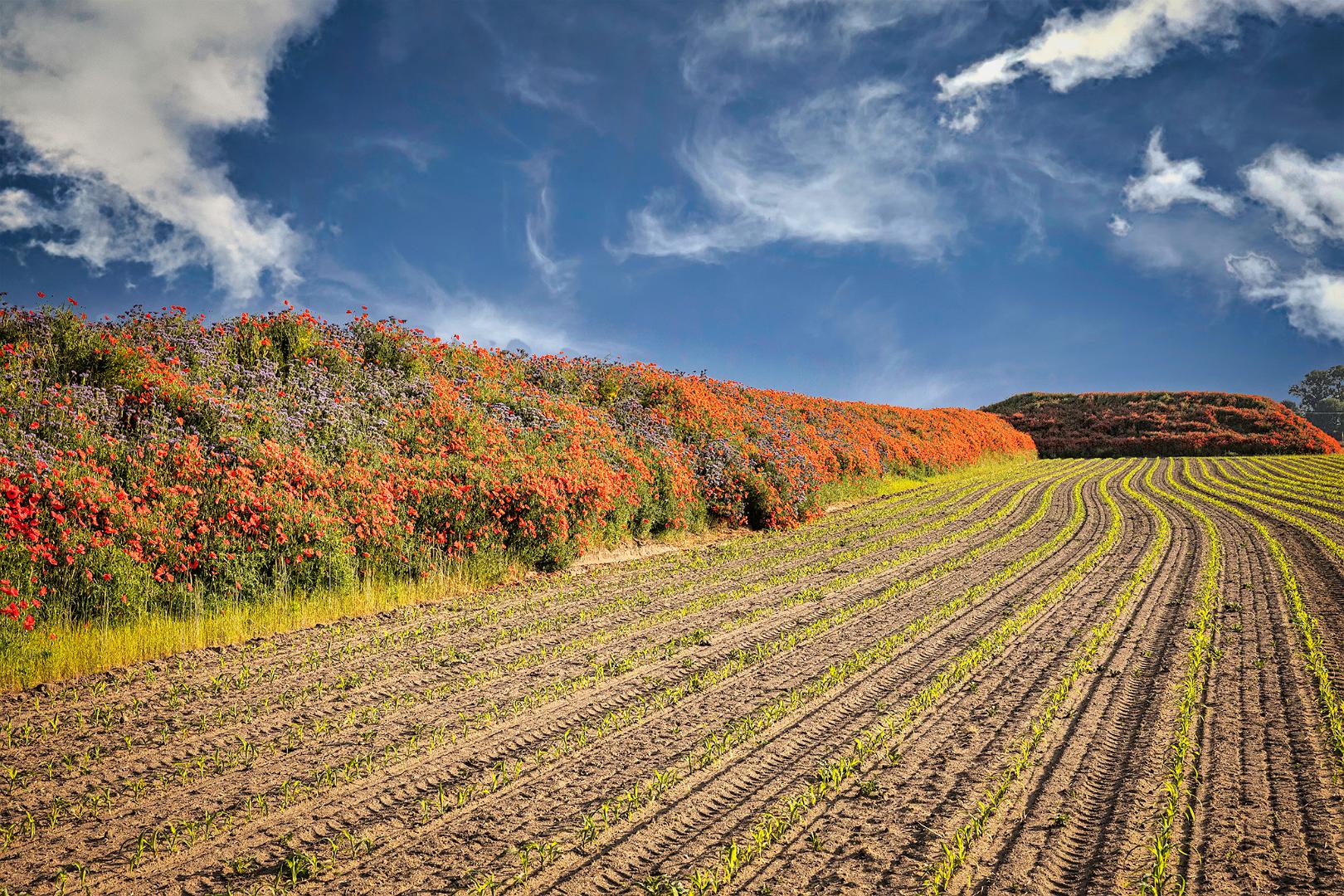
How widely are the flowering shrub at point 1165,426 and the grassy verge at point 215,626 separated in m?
58.0

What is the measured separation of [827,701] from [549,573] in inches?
263

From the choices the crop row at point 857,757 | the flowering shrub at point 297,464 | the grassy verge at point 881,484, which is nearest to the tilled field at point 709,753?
the crop row at point 857,757

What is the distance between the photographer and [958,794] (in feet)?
15.6

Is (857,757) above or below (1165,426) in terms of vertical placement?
below

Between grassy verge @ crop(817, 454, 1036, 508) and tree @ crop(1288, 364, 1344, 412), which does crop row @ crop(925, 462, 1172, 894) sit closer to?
grassy verge @ crop(817, 454, 1036, 508)

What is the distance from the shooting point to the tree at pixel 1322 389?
94938 millimetres

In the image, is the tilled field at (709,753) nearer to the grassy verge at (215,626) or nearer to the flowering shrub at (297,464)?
the grassy verge at (215,626)

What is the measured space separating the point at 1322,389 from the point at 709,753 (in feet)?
432

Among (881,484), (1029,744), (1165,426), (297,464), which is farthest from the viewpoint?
(1165,426)

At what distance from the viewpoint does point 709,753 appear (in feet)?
17.2

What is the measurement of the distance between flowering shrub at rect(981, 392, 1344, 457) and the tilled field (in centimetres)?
5127

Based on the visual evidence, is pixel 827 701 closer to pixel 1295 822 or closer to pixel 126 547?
pixel 1295 822

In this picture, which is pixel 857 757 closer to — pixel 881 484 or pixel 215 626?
pixel 215 626

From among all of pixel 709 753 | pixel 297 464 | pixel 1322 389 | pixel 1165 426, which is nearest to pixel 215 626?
pixel 297 464
